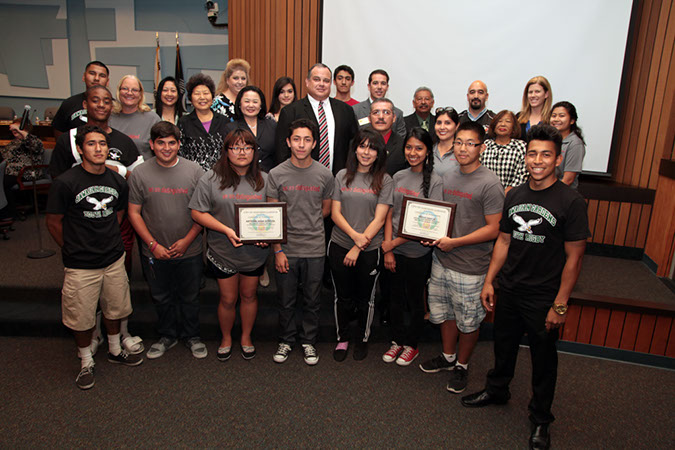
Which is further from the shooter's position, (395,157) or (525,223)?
(395,157)

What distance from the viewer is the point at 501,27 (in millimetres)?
4566

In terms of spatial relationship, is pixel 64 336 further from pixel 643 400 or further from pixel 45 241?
pixel 643 400

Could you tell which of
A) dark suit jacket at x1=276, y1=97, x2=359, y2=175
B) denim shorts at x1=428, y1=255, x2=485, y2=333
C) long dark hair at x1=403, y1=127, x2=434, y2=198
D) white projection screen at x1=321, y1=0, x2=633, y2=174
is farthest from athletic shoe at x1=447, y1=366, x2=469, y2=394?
white projection screen at x1=321, y1=0, x2=633, y2=174

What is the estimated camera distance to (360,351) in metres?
2.92

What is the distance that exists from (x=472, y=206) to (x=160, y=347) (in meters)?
2.27

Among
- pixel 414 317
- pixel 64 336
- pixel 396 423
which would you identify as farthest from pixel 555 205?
pixel 64 336

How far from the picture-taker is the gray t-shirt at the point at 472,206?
7.57 ft

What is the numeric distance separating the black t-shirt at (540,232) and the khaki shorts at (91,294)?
7.52ft

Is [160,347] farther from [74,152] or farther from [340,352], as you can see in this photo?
[74,152]

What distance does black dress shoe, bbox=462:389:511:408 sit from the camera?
2420 mm

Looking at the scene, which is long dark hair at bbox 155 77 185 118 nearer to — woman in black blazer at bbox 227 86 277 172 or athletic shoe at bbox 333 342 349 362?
woman in black blazer at bbox 227 86 277 172

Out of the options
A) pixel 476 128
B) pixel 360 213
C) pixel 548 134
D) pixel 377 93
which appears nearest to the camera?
pixel 548 134

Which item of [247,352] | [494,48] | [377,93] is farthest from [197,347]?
[494,48]

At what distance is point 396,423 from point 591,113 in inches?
165
